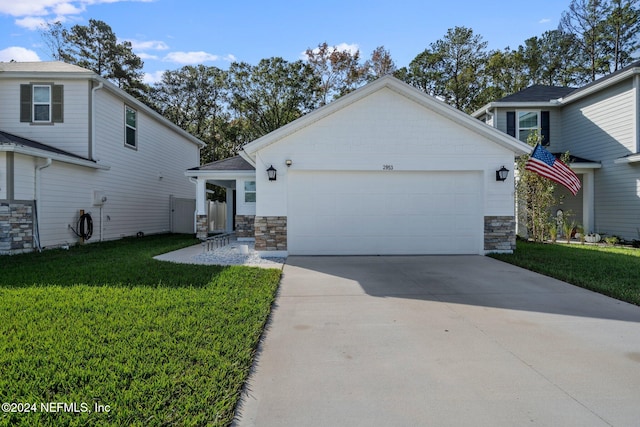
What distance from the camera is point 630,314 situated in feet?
15.7

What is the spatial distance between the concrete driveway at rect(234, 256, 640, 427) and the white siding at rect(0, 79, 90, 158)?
9.84 metres

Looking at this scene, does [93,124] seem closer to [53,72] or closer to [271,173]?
[53,72]

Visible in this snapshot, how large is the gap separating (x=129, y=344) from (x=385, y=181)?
7.47 meters

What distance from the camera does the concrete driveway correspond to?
8.52 ft

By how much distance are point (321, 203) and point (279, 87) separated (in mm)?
17820

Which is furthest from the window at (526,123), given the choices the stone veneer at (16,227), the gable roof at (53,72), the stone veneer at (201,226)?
the stone veneer at (16,227)

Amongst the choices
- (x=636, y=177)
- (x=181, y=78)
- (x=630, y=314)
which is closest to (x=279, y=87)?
(x=181, y=78)

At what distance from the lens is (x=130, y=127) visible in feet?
47.4

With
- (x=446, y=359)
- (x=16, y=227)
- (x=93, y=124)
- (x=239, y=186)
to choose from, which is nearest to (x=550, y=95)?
(x=239, y=186)

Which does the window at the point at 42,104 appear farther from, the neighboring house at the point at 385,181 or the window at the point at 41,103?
the neighboring house at the point at 385,181

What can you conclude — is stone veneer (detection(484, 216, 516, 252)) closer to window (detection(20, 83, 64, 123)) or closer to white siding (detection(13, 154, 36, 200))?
white siding (detection(13, 154, 36, 200))

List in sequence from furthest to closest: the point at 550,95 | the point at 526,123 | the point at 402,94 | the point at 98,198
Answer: the point at 550,95, the point at 526,123, the point at 98,198, the point at 402,94

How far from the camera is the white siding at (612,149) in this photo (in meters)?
12.1

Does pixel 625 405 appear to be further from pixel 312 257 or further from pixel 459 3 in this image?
pixel 459 3
